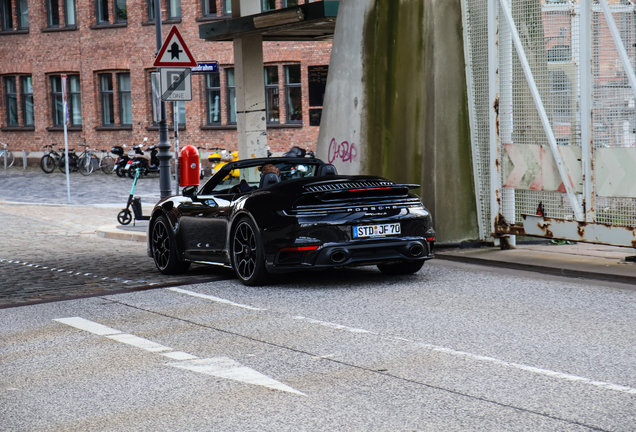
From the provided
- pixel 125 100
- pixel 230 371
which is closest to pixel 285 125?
pixel 125 100

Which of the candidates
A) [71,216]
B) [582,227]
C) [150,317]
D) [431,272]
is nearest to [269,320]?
[150,317]

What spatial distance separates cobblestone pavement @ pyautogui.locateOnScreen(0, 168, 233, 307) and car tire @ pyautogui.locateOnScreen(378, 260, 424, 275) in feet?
5.70

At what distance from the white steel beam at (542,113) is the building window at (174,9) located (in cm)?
2885

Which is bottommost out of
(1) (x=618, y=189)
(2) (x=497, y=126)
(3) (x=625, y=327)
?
(3) (x=625, y=327)

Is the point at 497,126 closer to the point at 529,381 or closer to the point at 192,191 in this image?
the point at 192,191

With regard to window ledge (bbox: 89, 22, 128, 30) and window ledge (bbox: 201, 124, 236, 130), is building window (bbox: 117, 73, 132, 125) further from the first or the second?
window ledge (bbox: 201, 124, 236, 130)

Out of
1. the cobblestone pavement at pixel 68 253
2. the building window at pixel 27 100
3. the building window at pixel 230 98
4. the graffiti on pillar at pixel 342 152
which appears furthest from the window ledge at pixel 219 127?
the graffiti on pillar at pixel 342 152

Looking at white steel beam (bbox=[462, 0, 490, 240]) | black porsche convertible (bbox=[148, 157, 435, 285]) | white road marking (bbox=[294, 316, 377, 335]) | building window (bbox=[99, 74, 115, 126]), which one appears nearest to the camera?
white road marking (bbox=[294, 316, 377, 335])

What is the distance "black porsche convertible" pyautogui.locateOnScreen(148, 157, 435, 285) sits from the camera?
9188 millimetres

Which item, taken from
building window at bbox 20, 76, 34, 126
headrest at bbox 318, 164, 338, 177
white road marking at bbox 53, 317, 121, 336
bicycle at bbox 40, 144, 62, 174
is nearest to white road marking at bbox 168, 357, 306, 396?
white road marking at bbox 53, 317, 121, 336

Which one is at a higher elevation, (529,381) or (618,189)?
(618,189)

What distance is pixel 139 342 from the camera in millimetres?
6977

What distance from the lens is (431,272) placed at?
10453mm

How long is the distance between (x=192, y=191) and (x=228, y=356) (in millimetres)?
4701
